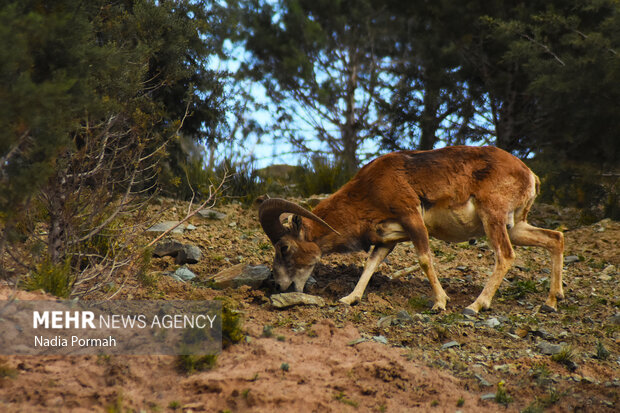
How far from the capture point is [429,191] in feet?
23.3

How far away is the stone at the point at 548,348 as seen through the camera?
5.57 m

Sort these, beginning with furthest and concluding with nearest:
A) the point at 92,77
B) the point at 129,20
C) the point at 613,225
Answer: the point at 613,225
the point at 129,20
the point at 92,77

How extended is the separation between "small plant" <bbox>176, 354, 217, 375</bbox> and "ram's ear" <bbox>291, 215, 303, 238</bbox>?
2766 mm

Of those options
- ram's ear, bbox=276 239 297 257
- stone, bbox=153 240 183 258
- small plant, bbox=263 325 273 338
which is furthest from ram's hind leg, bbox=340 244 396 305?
stone, bbox=153 240 183 258

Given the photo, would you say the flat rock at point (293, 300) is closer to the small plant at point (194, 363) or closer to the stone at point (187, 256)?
the small plant at point (194, 363)

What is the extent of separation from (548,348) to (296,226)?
3.08 m

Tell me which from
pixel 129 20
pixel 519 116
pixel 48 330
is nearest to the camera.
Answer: pixel 48 330

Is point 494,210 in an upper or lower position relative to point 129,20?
lower

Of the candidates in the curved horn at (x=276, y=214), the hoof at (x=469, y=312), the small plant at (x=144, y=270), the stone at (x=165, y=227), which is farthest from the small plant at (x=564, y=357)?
the stone at (x=165, y=227)

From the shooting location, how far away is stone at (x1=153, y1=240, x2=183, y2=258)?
8.09m

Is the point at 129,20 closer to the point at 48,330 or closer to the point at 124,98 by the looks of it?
the point at 124,98

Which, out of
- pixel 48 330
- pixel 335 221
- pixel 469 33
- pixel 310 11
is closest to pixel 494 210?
pixel 335 221

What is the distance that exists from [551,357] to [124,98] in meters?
5.13

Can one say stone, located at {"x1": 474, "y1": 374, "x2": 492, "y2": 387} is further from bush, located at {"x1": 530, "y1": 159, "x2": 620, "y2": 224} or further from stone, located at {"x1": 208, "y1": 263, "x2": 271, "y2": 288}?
bush, located at {"x1": 530, "y1": 159, "x2": 620, "y2": 224}
